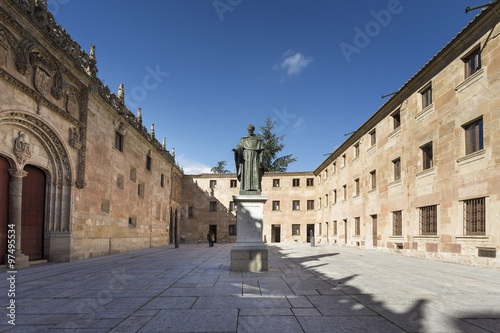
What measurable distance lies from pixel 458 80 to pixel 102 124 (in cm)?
1532

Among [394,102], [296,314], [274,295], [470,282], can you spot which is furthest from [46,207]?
[394,102]

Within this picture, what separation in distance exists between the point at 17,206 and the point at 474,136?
15.7m

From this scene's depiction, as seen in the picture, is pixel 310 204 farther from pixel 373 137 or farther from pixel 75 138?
pixel 75 138

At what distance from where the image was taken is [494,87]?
34.9 ft

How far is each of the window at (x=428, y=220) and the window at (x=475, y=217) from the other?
186 centimetres

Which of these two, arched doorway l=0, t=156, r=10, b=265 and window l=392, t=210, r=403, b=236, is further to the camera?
window l=392, t=210, r=403, b=236

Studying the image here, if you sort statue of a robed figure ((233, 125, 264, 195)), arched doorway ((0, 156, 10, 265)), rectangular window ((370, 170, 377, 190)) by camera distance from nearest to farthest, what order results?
1. statue of a robed figure ((233, 125, 264, 195))
2. arched doorway ((0, 156, 10, 265))
3. rectangular window ((370, 170, 377, 190))

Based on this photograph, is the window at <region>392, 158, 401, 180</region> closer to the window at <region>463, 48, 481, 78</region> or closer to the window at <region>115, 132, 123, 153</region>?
the window at <region>463, 48, 481, 78</region>

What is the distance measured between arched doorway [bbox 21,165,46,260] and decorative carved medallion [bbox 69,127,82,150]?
1.50 m

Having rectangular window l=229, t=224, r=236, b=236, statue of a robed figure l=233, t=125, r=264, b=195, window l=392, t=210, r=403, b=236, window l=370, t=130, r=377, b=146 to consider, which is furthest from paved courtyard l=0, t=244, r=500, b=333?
rectangular window l=229, t=224, r=236, b=236

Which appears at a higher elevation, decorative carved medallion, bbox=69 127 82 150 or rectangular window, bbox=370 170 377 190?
decorative carved medallion, bbox=69 127 82 150

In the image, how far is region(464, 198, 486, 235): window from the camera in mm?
10905

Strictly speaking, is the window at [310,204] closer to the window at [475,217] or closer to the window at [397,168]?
the window at [397,168]

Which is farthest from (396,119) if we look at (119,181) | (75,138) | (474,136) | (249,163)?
(75,138)
